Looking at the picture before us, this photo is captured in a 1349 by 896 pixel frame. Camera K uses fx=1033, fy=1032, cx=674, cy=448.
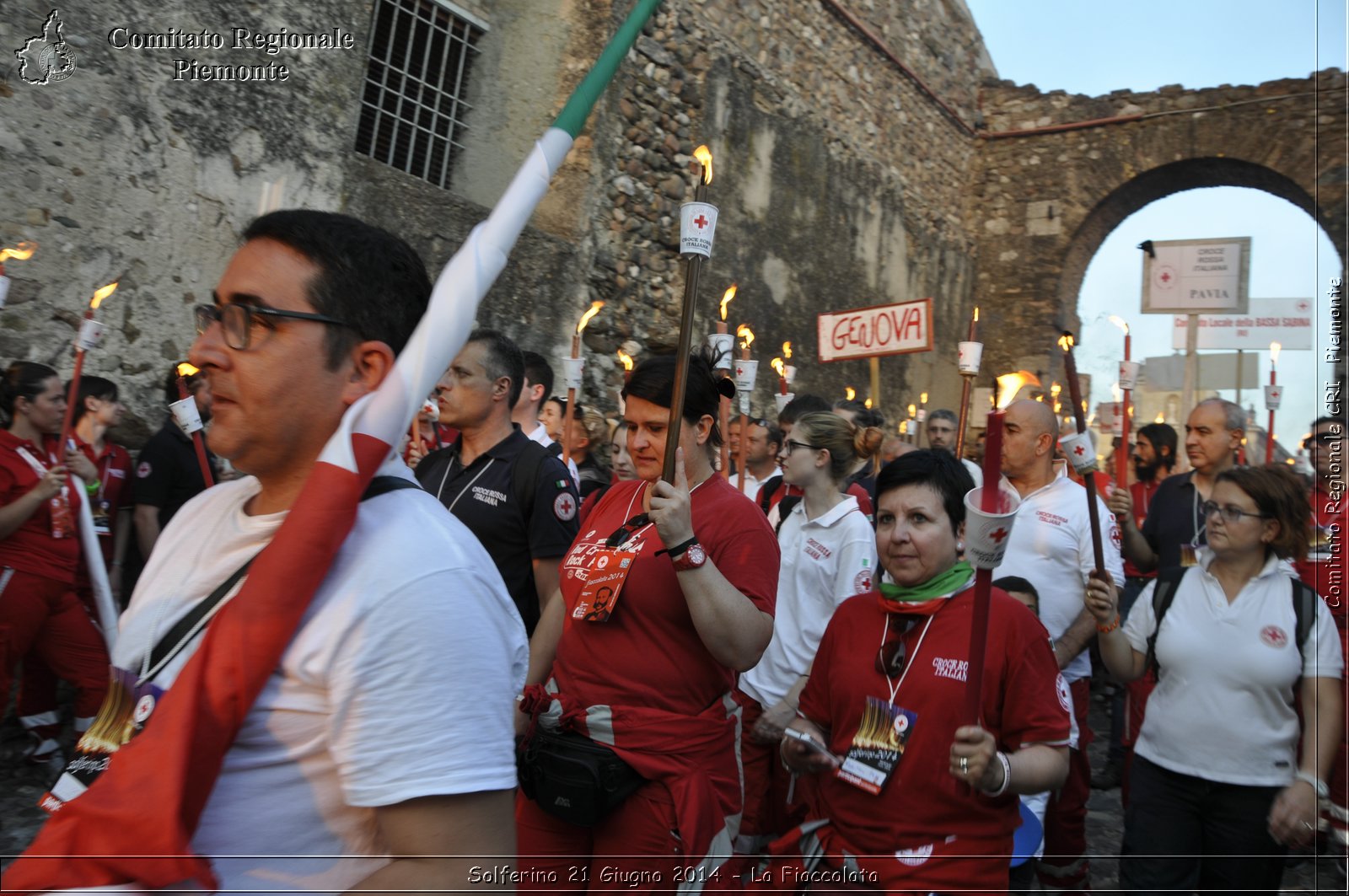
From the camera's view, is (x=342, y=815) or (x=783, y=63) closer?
(x=342, y=815)

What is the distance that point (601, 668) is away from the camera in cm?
286

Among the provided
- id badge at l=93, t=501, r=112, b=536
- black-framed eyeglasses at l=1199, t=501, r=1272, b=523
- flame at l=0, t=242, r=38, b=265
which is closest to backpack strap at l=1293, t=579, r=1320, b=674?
black-framed eyeglasses at l=1199, t=501, r=1272, b=523

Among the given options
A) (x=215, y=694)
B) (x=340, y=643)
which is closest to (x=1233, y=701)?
(x=340, y=643)

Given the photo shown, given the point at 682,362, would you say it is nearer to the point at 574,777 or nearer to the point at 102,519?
the point at 574,777

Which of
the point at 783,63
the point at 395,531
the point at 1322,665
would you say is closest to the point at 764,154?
the point at 783,63

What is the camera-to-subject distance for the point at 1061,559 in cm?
455

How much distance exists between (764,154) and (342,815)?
497 inches

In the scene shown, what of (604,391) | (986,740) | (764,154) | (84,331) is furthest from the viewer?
(764,154)

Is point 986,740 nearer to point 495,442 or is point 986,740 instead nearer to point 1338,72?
point 495,442

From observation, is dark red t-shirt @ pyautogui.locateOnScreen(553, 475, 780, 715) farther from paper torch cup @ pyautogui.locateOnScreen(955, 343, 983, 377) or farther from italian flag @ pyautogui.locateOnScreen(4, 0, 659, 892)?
paper torch cup @ pyautogui.locateOnScreen(955, 343, 983, 377)

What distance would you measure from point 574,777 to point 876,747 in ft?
2.61

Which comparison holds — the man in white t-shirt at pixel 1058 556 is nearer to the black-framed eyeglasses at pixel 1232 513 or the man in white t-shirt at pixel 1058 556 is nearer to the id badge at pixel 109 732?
the black-framed eyeglasses at pixel 1232 513

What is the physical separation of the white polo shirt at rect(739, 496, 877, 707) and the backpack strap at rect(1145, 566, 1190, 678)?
108cm

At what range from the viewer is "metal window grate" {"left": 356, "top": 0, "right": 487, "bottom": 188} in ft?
27.6
